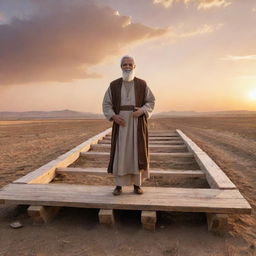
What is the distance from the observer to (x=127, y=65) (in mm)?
2994

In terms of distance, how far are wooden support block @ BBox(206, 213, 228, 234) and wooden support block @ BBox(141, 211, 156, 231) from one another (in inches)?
25.0

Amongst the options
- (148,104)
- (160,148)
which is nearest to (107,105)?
(148,104)

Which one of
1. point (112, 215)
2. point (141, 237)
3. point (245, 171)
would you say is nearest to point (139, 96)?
point (112, 215)

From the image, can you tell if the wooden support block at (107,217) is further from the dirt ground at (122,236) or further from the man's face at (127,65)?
the man's face at (127,65)

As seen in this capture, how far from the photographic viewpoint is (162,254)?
85.3 inches

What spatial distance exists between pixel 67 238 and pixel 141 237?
0.81 m

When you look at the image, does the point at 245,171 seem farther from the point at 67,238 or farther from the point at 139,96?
the point at 67,238

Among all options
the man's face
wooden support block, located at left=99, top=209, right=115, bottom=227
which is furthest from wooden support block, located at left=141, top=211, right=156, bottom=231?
the man's face

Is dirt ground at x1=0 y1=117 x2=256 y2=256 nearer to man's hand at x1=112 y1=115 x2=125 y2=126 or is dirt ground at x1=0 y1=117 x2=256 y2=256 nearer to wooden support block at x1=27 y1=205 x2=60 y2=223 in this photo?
wooden support block at x1=27 y1=205 x2=60 y2=223

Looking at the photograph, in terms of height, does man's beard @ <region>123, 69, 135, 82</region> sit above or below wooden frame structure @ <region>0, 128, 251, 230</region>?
above

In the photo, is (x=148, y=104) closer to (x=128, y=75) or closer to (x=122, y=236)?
(x=128, y=75)

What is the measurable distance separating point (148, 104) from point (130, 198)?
1.25m

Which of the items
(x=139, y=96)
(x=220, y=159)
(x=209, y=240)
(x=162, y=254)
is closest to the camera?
(x=162, y=254)

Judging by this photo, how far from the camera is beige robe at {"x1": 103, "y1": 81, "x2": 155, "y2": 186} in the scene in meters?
2.90
